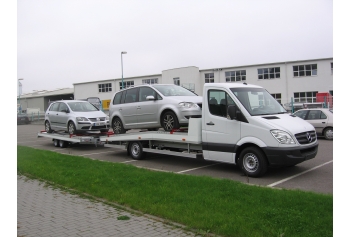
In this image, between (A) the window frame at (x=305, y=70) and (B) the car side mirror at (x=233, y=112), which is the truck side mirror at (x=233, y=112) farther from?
(A) the window frame at (x=305, y=70)

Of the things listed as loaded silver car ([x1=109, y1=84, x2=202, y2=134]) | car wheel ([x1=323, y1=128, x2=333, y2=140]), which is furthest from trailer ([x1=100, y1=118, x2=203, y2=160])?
car wheel ([x1=323, y1=128, x2=333, y2=140])

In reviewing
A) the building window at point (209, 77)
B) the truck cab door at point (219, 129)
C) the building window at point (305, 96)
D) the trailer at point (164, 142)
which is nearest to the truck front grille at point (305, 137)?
the truck cab door at point (219, 129)

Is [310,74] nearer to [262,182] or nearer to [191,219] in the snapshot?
[262,182]

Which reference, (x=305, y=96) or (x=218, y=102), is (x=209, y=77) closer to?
(x=305, y=96)

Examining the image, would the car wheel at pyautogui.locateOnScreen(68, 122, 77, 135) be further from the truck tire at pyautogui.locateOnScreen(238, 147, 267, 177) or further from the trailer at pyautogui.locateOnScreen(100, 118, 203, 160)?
the truck tire at pyautogui.locateOnScreen(238, 147, 267, 177)

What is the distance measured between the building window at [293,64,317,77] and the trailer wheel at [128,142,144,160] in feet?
106

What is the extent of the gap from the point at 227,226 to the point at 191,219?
604 millimetres

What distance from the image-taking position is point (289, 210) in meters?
5.24

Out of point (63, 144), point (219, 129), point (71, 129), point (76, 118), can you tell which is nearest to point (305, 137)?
point (219, 129)

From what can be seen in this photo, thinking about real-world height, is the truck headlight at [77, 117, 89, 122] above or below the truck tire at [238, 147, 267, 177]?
above

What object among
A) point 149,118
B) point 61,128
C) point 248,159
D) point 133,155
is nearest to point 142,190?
point 248,159

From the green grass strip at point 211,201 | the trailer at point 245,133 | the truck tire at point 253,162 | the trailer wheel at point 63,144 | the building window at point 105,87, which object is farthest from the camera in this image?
the building window at point 105,87

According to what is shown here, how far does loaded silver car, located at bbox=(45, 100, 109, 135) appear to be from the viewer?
14891mm

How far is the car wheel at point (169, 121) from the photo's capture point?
10.2m
